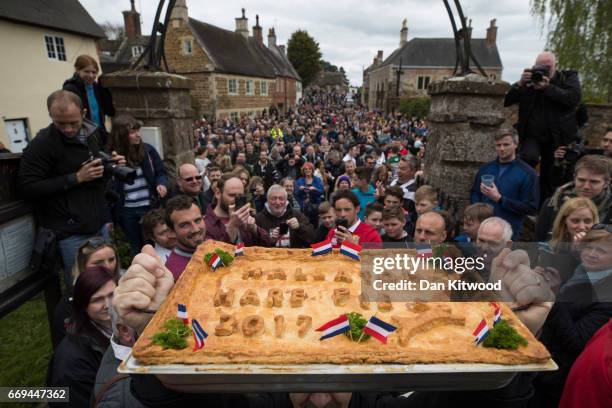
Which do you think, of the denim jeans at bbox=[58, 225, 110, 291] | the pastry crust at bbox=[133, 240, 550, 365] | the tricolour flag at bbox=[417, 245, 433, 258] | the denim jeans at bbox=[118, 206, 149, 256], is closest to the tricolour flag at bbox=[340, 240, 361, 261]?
the pastry crust at bbox=[133, 240, 550, 365]

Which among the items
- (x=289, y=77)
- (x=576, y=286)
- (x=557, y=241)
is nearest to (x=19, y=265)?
(x=576, y=286)

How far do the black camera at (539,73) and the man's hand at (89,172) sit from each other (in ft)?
15.5

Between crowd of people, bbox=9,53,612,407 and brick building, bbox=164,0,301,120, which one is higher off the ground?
brick building, bbox=164,0,301,120

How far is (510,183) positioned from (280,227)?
2.54 meters

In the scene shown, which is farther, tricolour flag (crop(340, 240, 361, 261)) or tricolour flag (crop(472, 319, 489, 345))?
tricolour flag (crop(340, 240, 361, 261))

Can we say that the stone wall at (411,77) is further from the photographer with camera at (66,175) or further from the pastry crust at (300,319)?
the pastry crust at (300,319)

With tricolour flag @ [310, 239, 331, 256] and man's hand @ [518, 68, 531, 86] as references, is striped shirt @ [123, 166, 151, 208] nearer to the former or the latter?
tricolour flag @ [310, 239, 331, 256]

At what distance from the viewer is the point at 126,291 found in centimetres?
164

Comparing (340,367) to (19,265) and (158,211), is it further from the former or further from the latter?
(19,265)

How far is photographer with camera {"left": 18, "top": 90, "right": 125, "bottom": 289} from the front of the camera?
9.72 feet

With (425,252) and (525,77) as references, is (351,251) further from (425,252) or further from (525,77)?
(525,77)

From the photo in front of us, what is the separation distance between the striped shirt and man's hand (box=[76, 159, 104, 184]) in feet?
3.06

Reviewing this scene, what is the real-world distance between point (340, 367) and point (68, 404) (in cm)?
174

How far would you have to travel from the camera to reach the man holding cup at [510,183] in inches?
138
